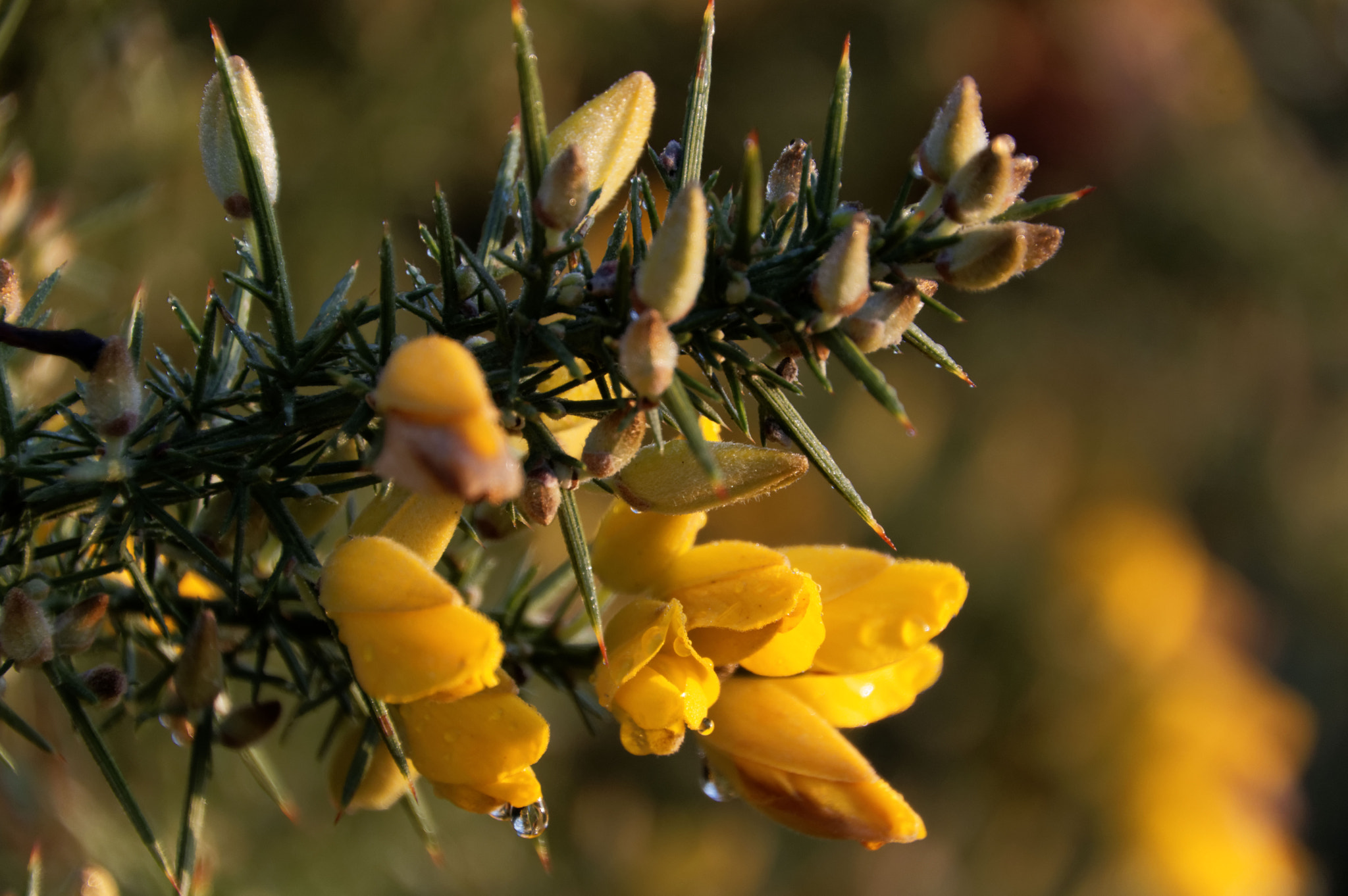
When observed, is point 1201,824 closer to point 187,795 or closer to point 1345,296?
point 1345,296

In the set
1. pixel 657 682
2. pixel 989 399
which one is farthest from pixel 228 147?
pixel 989 399

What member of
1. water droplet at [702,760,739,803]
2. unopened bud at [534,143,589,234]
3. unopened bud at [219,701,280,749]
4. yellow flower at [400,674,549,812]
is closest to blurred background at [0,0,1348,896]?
unopened bud at [219,701,280,749]

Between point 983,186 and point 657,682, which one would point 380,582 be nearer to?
point 657,682

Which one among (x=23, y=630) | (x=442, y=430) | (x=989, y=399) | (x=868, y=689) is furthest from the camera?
(x=989, y=399)

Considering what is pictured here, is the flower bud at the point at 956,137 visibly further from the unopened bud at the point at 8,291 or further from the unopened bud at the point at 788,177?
the unopened bud at the point at 8,291

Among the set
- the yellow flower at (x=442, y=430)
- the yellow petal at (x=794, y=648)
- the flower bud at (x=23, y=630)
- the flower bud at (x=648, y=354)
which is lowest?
the flower bud at (x=23, y=630)

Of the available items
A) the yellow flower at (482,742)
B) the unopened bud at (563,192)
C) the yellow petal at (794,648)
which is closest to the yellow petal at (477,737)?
the yellow flower at (482,742)

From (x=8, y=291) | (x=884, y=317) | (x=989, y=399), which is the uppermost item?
(x=884, y=317)
